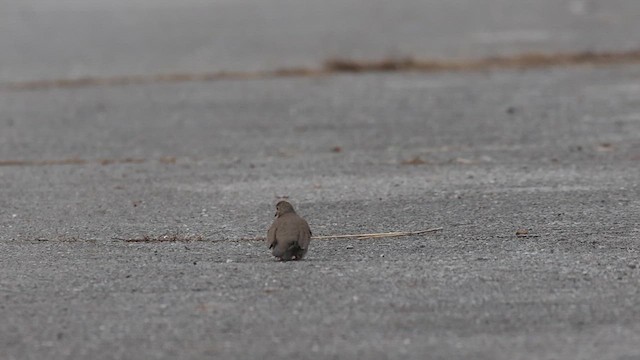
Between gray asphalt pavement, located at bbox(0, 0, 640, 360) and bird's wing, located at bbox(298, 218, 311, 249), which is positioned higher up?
bird's wing, located at bbox(298, 218, 311, 249)

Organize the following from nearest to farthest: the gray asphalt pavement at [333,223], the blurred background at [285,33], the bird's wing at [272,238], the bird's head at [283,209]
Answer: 1. the gray asphalt pavement at [333,223]
2. the bird's wing at [272,238]
3. the bird's head at [283,209]
4. the blurred background at [285,33]

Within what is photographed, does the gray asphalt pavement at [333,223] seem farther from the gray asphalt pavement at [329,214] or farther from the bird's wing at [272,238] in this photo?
the bird's wing at [272,238]

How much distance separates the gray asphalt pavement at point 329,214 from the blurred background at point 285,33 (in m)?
0.89

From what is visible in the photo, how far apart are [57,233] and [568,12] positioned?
60.4 ft

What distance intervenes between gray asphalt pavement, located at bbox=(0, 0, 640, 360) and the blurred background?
893 mm

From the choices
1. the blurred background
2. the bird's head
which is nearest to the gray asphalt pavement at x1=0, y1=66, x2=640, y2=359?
the bird's head

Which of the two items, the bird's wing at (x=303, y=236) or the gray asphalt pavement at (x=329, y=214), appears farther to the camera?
the bird's wing at (x=303, y=236)

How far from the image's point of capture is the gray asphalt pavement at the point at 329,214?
228 inches

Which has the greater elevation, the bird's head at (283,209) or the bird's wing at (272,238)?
the bird's head at (283,209)

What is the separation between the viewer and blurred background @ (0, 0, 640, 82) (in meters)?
20.4

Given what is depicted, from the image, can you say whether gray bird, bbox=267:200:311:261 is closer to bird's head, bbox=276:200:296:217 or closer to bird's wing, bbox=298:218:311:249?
bird's wing, bbox=298:218:311:249

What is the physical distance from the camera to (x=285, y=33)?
2408cm

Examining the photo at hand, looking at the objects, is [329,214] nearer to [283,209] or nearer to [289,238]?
[283,209]

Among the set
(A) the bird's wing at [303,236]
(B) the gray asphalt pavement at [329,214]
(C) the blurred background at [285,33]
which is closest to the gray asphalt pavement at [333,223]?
(B) the gray asphalt pavement at [329,214]
